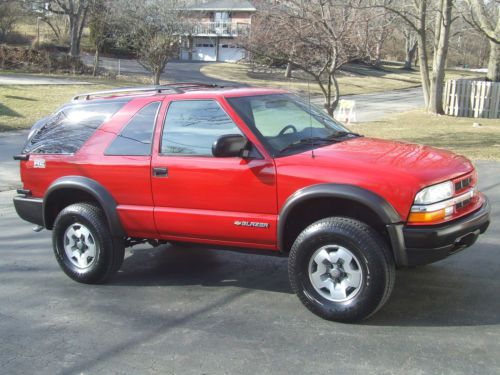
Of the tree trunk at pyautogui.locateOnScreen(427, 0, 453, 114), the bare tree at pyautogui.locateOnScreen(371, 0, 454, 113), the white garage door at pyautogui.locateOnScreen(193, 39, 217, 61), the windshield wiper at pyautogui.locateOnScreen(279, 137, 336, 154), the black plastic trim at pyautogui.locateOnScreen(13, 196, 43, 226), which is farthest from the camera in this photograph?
the white garage door at pyautogui.locateOnScreen(193, 39, 217, 61)

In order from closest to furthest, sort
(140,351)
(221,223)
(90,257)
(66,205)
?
(140,351)
(221,223)
(90,257)
(66,205)

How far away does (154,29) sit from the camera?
106 feet

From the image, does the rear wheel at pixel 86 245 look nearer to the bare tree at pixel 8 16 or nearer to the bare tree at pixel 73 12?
the bare tree at pixel 73 12

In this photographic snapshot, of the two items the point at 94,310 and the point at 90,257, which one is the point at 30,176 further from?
the point at 94,310

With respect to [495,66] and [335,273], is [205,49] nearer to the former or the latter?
[495,66]

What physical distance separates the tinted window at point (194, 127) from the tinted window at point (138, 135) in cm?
16

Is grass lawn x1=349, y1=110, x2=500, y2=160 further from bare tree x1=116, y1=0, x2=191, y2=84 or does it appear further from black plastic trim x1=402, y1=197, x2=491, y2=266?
bare tree x1=116, y1=0, x2=191, y2=84

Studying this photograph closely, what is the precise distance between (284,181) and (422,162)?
106 cm

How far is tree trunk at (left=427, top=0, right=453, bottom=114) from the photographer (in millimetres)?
22177

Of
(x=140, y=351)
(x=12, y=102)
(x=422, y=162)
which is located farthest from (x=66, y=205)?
(x=12, y=102)

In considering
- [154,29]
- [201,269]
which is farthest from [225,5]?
[201,269]

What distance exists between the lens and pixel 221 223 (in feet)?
15.7

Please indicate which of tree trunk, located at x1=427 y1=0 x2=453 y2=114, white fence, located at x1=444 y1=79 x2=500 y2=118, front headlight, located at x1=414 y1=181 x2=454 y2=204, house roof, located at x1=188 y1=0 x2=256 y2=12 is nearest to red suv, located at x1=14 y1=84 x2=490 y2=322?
front headlight, located at x1=414 y1=181 x2=454 y2=204

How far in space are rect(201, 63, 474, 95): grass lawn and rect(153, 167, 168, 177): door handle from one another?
1361 inches
